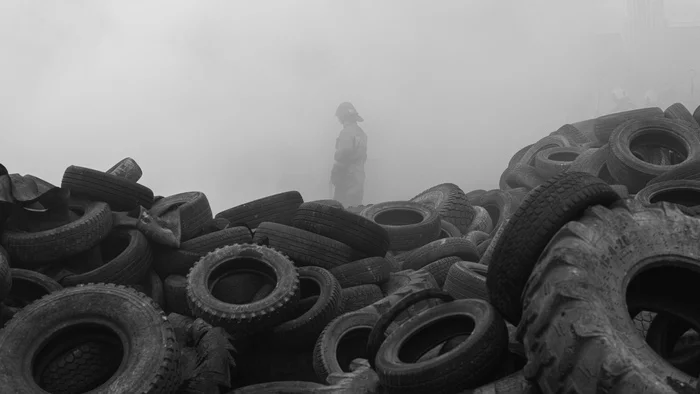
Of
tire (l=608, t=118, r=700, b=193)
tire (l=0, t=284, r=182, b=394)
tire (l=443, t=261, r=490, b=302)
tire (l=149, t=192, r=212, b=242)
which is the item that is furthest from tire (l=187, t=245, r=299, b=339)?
tire (l=608, t=118, r=700, b=193)

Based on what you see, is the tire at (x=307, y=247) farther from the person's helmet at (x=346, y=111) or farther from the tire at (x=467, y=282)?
the person's helmet at (x=346, y=111)

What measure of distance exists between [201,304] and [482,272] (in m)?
2.61

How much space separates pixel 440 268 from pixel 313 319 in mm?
1983

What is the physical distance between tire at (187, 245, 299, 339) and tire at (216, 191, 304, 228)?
4.64 feet

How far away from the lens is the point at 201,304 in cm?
502

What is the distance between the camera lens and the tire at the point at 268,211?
279 inches

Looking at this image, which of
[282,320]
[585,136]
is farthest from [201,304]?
[585,136]

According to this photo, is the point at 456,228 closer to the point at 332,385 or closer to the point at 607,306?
the point at 332,385

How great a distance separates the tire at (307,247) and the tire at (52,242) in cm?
156

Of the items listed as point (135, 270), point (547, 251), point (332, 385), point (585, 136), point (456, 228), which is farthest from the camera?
point (585, 136)

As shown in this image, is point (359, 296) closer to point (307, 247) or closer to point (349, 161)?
point (307, 247)

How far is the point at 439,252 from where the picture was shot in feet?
22.7

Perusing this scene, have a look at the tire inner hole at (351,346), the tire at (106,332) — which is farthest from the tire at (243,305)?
the tire at (106,332)

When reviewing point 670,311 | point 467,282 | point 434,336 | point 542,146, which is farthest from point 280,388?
point 542,146
